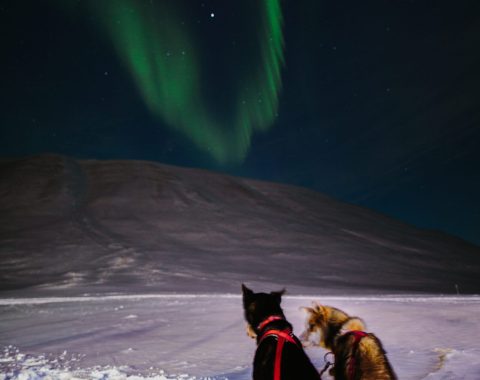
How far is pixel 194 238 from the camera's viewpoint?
21078 mm

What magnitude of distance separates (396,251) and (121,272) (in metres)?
16.0

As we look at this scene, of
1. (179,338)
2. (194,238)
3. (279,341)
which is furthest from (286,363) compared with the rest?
(194,238)

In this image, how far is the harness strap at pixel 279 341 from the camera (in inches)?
78.0

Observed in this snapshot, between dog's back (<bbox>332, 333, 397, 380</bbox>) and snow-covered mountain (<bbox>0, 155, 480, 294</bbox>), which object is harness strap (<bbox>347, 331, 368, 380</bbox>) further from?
snow-covered mountain (<bbox>0, 155, 480, 294</bbox>)

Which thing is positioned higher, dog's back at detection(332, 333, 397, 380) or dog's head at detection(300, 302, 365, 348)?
dog's head at detection(300, 302, 365, 348)

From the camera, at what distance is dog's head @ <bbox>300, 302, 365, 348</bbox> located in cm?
275

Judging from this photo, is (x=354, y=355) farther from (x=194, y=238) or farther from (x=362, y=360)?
(x=194, y=238)

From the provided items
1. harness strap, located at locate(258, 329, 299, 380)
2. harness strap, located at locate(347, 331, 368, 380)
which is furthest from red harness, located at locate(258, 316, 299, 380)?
harness strap, located at locate(347, 331, 368, 380)

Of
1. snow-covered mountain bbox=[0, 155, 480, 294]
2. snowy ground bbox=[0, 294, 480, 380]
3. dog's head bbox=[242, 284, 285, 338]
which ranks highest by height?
snow-covered mountain bbox=[0, 155, 480, 294]

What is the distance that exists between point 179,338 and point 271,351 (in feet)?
12.0

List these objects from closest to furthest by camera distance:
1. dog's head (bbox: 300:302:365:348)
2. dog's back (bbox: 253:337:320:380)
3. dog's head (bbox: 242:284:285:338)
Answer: dog's back (bbox: 253:337:320:380)
dog's head (bbox: 300:302:365:348)
dog's head (bbox: 242:284:285:338)

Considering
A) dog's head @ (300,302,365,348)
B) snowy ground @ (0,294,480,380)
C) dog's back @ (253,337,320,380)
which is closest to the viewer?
dog's back @ (253,337,320,380)

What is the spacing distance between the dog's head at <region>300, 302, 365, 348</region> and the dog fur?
0.97 ft

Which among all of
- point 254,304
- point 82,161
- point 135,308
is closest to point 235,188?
point 82,161
